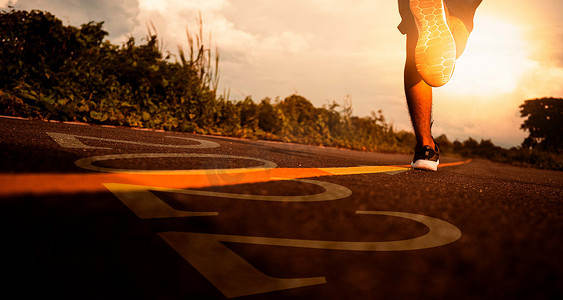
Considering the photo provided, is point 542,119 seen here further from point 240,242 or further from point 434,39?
point 240,242

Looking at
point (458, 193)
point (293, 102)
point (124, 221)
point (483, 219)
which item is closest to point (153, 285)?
point (124, 221)

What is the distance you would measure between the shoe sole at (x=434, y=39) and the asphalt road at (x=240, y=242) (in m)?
1.52

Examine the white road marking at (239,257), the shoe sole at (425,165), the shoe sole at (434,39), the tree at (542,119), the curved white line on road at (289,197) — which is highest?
the tree at (542,119)

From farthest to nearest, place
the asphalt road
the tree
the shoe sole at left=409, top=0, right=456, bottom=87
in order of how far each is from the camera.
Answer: the tree < the shoe sole at left=409, top=0, right=456, bottom=87 < the asphalt road

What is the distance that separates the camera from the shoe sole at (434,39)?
2.49m

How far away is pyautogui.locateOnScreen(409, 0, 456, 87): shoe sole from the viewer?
2492mm

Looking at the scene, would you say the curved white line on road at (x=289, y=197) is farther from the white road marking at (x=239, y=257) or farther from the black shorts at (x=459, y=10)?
the black shorts at (x=459, y=10)

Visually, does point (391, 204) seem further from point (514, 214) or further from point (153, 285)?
point (153, 285)

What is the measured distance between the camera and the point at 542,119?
26.1 meters

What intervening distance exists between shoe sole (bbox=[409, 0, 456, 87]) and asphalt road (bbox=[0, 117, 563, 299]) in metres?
1.52

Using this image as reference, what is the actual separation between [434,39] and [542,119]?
2977cm

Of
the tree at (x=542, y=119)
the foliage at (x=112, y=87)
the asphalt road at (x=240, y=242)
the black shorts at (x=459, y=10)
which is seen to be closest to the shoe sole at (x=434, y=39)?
the black shorts at (x=459, y=10)

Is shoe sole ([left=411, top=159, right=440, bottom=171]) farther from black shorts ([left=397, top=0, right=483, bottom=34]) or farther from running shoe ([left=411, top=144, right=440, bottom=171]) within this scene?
black shorts ([left=397, top=0, right=483, bottom=34])

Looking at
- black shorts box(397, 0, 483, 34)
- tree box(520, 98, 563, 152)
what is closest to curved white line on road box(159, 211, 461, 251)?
black shorts box(397, 0, 483, 34)
